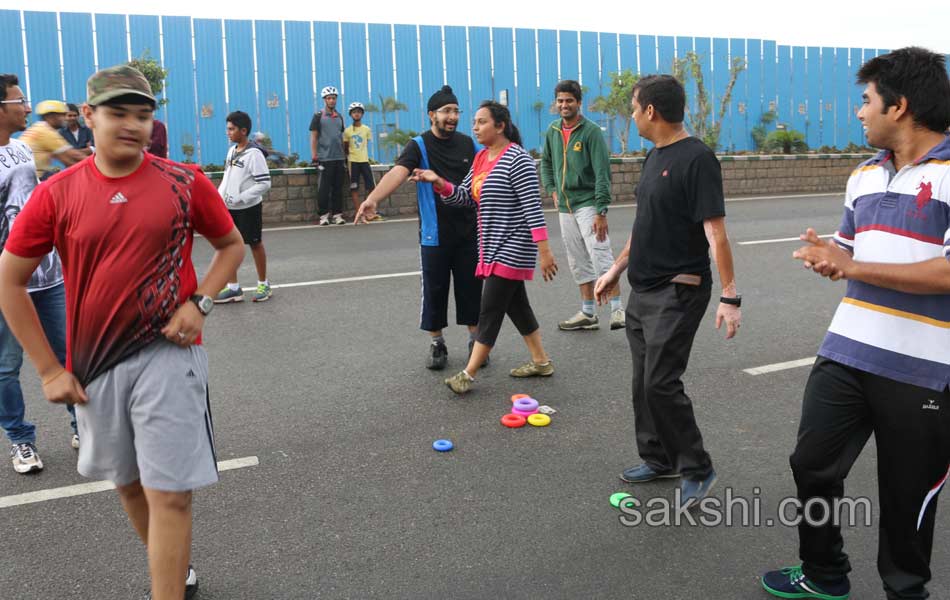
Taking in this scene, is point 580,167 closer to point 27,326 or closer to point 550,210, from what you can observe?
point 27,326

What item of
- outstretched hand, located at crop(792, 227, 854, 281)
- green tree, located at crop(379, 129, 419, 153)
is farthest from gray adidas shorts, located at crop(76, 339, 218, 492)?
green tree, located at crop(379, 129, 419, 153)

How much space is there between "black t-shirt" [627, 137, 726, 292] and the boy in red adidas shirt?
207cm

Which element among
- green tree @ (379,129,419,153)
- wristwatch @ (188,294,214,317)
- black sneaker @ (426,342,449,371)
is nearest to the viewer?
wristwatch @ (188,294,214,317)

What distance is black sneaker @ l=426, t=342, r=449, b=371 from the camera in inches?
253

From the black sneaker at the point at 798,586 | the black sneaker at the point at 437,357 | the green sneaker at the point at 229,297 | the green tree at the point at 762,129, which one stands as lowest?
the black sneaker at the point at 798,586

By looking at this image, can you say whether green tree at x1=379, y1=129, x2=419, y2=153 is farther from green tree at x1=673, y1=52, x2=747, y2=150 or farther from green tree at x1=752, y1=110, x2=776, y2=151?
green tree at x1=752, y1=110, x2=776, y2=151

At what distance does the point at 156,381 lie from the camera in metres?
2.84

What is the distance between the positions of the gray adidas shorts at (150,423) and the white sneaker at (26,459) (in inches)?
75.5

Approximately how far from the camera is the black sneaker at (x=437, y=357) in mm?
6426

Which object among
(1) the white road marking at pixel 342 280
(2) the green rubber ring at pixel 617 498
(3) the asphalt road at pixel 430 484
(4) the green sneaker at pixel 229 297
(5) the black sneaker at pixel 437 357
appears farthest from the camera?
(1) the white road marking at pixel 342 280

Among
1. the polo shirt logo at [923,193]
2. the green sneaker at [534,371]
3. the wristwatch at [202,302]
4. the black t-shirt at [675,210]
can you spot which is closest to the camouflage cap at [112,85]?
the wristwatch at [202,302]

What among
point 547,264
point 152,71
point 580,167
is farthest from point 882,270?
point 152,71

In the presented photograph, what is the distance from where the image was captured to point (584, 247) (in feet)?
25.9

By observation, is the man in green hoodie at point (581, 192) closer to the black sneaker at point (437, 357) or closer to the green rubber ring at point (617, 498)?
the black sneaker at point (437, 357)
